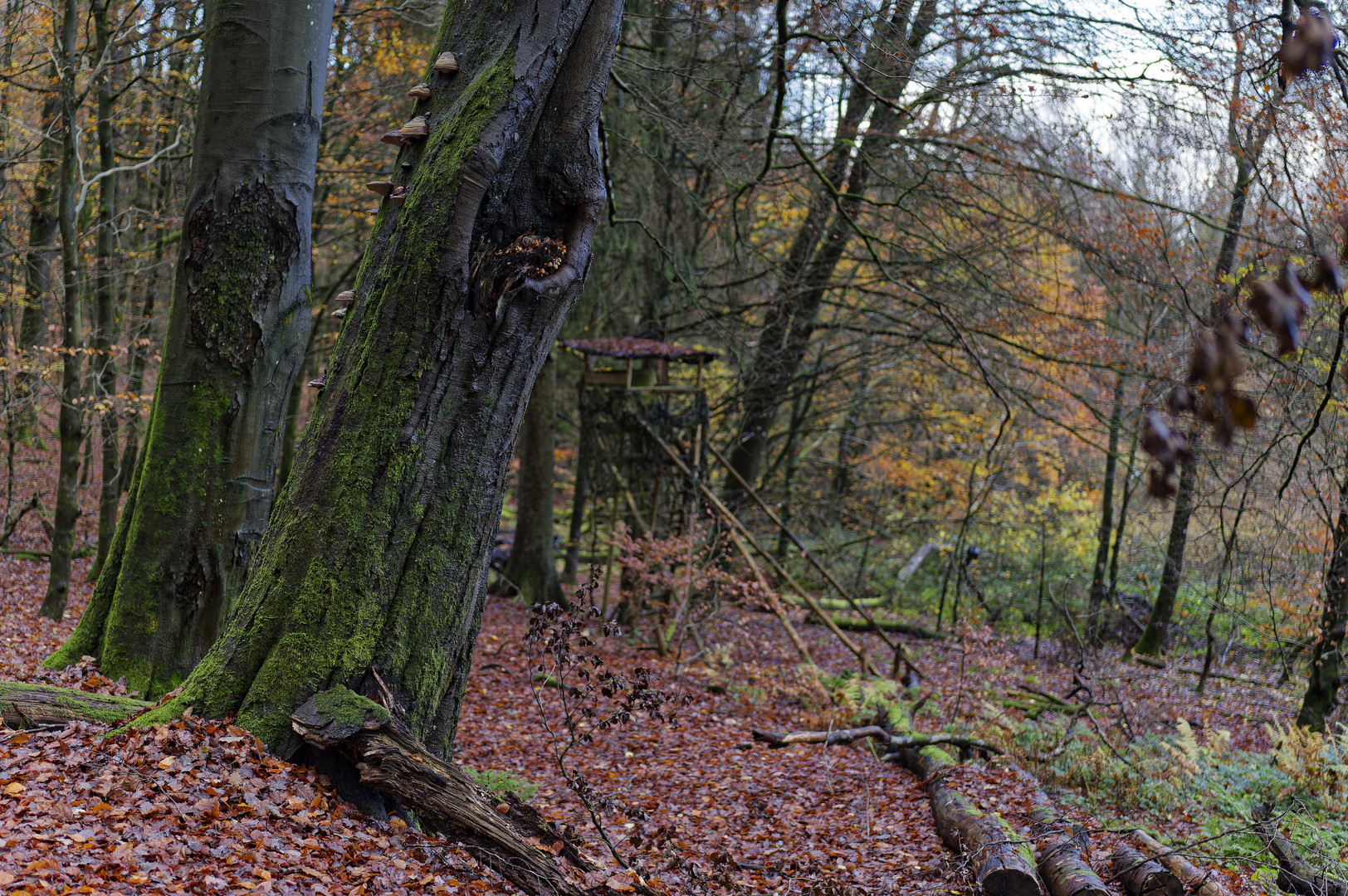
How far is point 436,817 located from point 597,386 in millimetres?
7925

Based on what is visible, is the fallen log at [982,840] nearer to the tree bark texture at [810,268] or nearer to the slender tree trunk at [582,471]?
the tree bark texture at [810,268]

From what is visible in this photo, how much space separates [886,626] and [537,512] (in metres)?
6.16

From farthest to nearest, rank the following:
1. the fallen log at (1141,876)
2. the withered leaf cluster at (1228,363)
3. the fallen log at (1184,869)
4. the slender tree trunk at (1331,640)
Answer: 1. the slender tree trunk at (1331,640)
2. the fallen log at (1141,876)
3. the fallen log at (1184,869)
4. the withered leaf cluster at (1228,363)

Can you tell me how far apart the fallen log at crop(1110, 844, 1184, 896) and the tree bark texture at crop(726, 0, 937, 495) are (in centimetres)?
634

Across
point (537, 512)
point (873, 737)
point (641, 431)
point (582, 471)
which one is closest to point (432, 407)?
point (873, 737)

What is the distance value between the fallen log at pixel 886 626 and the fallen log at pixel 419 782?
10.5m

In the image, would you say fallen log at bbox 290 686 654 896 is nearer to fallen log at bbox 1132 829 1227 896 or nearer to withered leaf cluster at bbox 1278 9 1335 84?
fallen log at bbox 1132 829 1227 896

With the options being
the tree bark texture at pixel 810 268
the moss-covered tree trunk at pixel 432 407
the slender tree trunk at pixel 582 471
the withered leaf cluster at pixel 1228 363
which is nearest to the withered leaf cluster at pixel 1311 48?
the withered leaf cluster at pixel 1228 363

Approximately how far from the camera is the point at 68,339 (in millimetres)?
7141

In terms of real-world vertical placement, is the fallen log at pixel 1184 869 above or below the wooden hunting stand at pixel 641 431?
below

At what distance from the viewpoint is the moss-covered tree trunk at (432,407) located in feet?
10.3

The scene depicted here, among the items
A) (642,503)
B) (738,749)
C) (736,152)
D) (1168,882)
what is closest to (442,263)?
(1168,882)

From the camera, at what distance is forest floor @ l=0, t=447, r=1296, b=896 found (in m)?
2.55

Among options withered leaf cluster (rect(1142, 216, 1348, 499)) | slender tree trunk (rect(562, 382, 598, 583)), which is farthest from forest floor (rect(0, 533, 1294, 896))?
withered leaf cluster (rect(1142, 216, 1348, 499))
